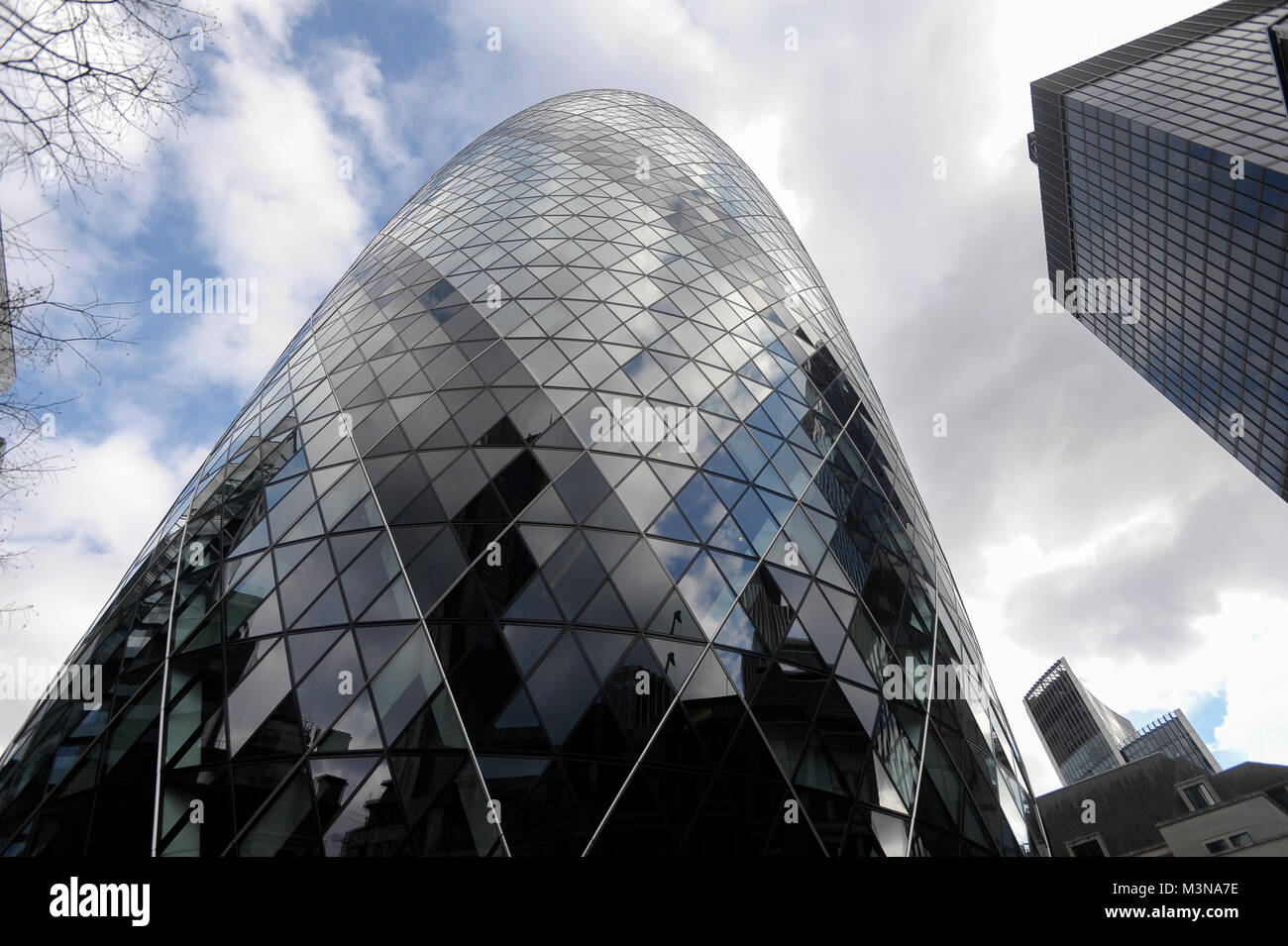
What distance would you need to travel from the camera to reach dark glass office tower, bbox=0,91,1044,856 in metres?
9.77

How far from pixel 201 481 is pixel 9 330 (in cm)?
1490

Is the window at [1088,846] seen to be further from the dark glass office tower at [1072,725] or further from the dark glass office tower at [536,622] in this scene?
the dark glass office tower at [1072,725]

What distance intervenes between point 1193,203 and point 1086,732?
113 m

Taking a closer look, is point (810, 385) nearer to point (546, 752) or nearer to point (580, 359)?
point (580, 359)

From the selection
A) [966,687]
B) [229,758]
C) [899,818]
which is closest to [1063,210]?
[966,687]

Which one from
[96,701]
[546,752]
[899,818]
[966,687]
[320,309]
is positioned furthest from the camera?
[320,309]

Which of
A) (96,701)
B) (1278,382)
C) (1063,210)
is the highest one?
(1063,210)

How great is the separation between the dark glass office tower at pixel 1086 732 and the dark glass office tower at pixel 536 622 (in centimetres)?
12750

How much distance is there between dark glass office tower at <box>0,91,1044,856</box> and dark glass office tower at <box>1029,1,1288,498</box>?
49.1m

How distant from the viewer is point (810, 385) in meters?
19.4

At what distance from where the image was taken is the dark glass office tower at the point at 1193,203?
45719mm
